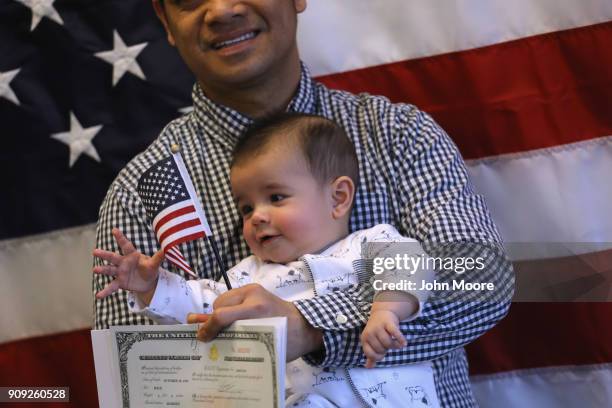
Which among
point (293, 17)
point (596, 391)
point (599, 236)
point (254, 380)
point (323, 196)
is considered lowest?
point (596, 391)

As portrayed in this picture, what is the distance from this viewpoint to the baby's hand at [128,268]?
4.66ft

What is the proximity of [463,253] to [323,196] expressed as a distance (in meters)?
0.28

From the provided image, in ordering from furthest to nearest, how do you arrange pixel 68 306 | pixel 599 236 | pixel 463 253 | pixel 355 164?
1. pixel 68 306
2. pixel 599 236
3. pixel 355 164
4. pixel 463 253

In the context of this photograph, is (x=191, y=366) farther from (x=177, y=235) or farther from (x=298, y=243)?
(x=298, y=243)

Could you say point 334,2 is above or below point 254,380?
above

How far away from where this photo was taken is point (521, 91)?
218cm

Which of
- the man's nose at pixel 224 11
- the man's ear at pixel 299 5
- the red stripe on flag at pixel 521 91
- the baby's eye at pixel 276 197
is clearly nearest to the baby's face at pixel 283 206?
the baby's eye at pixel 276 197

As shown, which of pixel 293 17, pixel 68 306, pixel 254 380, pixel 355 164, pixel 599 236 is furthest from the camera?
pixel 68 306

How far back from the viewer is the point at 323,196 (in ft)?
5.50

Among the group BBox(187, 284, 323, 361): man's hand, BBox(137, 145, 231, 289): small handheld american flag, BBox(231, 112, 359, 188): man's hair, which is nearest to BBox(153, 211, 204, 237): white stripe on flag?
BBox(137, 145, 231, 289): small handheld american flag

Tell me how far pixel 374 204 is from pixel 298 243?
0.81 ft

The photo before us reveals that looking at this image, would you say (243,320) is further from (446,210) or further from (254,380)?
(446,210)

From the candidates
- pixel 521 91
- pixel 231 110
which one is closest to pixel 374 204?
pixel 231 110

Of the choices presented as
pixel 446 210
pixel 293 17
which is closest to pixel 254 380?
pixel 446 210
